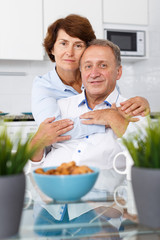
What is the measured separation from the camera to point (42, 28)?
3.24m

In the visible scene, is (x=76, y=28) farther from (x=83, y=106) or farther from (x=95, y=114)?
(x=95, y=114)

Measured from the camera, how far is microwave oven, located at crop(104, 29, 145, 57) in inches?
137

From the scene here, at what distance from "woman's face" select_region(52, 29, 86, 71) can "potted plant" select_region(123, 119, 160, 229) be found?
4.50 feet

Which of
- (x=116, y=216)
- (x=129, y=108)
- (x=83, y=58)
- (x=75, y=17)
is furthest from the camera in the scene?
(x=75, y=17)

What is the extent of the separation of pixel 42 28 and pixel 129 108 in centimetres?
199

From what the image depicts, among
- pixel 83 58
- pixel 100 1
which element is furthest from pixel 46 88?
pixel 100 1

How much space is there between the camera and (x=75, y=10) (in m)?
3.36

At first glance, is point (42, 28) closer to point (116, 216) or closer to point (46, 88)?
point (46, 88)

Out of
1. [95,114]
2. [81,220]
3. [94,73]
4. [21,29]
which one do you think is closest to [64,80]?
[94,73]

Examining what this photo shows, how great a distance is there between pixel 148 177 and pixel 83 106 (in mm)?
1232

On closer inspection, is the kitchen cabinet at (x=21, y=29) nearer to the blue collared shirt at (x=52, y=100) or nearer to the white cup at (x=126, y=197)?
the blue collared shirt at (x=52, y=100)

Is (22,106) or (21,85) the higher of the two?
(21,85)

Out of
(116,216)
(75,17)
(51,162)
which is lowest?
(51,162)

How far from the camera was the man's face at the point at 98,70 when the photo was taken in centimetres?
169
